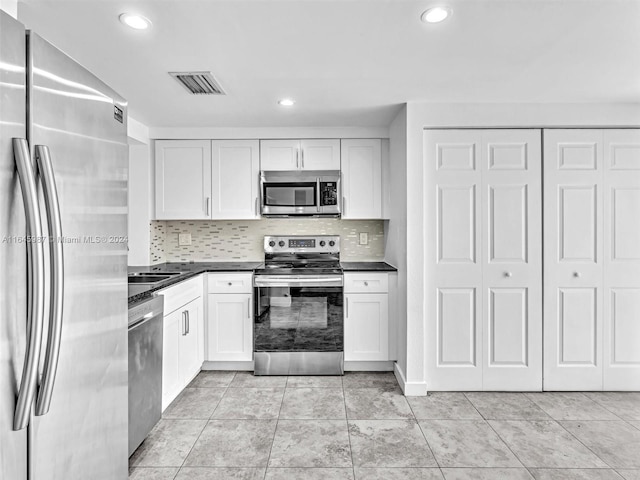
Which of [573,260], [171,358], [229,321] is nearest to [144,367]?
[171,358]

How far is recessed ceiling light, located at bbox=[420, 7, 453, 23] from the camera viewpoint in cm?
162

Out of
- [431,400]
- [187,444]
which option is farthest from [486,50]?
[187,444]

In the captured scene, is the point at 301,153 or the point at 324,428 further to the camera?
the point at 301,153

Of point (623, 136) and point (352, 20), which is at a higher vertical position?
point (352, 20)

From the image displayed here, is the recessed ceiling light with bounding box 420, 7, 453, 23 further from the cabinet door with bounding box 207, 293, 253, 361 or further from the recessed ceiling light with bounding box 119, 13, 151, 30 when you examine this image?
the cabinet door with bounding box 207, 293, 253, 361

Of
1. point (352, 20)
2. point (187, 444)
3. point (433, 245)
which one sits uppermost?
point (352, 20)

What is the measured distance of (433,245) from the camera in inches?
113

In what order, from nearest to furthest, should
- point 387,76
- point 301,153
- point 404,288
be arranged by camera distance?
point 387,76, point 404,288, point 301,153

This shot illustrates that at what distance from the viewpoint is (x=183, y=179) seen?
3.58 meters

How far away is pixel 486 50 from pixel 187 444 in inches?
109

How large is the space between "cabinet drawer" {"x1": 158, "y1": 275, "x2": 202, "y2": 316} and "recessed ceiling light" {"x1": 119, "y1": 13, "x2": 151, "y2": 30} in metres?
1.48

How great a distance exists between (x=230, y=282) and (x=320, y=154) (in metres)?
1.45

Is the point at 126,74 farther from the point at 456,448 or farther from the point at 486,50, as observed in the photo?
the point at 456,448

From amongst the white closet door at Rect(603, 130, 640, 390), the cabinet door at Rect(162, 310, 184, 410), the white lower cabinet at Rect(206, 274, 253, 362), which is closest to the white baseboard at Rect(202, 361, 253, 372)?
the white lower cabinet at Rect(206, 274, 253, 362)
